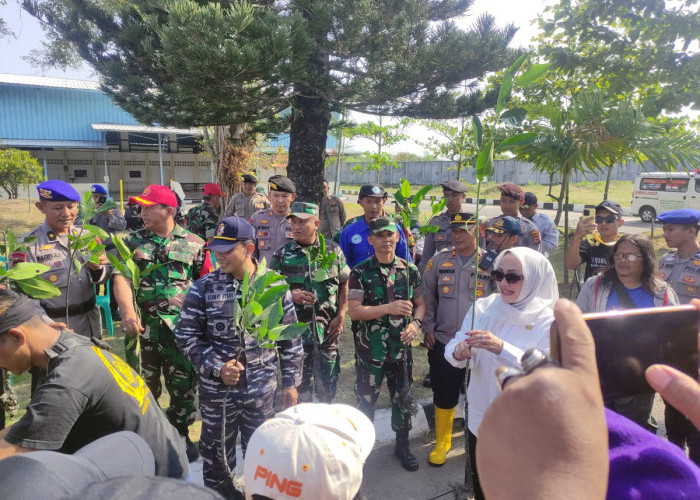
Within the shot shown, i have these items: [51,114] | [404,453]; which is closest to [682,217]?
[404,453]

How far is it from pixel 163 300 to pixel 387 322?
1.62 m

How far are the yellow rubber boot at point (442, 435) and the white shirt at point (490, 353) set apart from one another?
786mm

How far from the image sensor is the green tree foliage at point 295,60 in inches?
183

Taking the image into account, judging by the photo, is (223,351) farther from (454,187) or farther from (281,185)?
(454,187)

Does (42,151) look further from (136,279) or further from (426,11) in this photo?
(136,279)

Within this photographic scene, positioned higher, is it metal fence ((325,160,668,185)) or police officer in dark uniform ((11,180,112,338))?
metal fence ((325,160,668,185))

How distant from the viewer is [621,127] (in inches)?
212

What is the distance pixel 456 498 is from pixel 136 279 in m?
2.14

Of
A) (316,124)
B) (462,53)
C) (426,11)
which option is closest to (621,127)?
(462,53)

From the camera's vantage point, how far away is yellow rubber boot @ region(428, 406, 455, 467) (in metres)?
3.22

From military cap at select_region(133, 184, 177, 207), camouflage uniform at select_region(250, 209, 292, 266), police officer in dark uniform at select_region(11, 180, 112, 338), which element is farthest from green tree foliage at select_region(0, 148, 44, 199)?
military cap at select_region(133, 184, 177, 207)

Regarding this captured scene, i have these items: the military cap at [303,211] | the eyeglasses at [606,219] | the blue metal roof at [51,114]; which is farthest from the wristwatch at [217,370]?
the blue metal roof at [51,114]

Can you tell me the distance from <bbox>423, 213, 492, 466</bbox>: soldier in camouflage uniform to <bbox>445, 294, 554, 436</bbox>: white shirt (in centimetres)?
67

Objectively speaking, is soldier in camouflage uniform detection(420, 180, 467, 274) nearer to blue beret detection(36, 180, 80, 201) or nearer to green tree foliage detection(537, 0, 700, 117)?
blue beret detection(36, 180, 80, 201)
